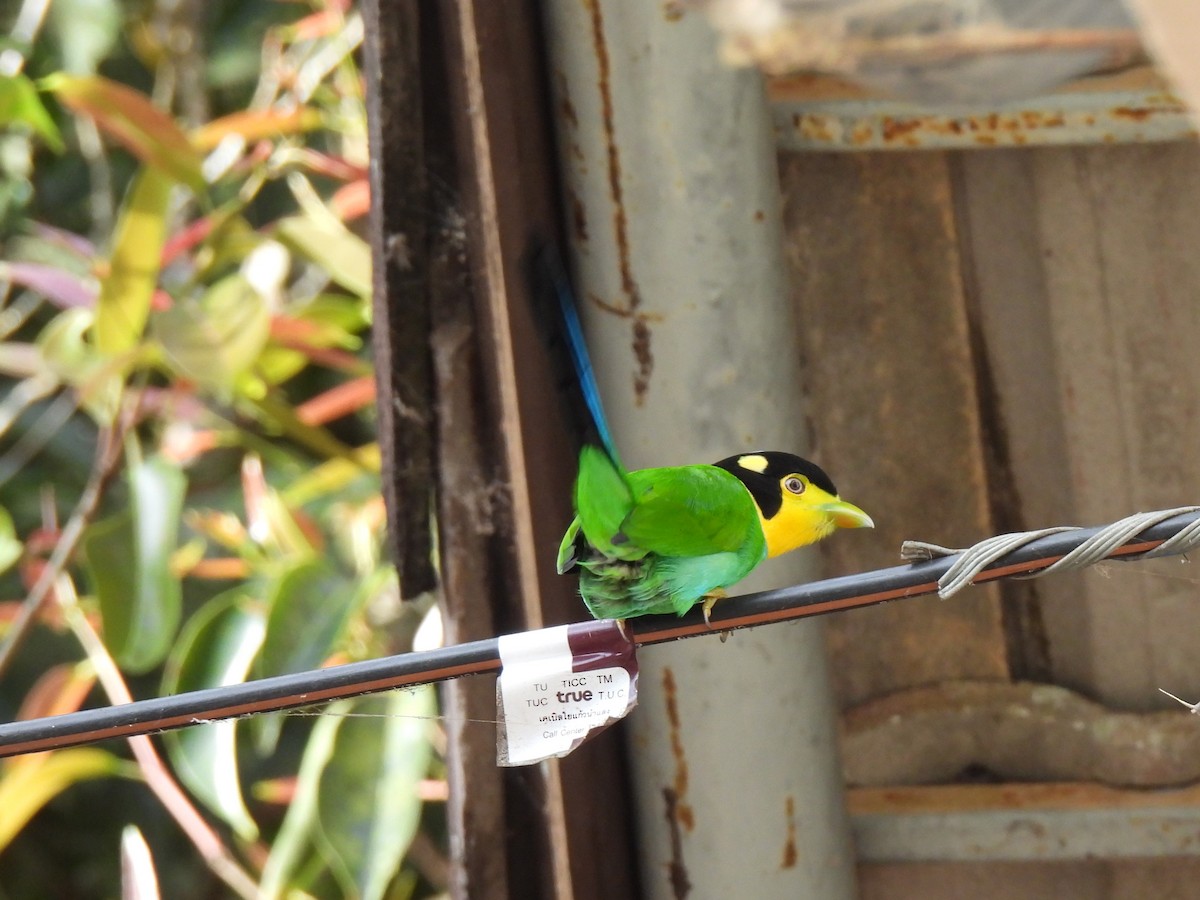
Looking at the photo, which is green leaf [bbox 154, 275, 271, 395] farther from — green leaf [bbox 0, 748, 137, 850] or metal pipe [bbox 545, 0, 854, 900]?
metal pipe [bbox 545, 0, 854, 900]

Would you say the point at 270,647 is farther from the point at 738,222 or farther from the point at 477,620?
the point at 738,222

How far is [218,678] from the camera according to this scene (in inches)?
75.6

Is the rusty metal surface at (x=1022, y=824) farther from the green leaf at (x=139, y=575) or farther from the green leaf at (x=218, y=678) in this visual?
the green leaf at (x=139, y=575)

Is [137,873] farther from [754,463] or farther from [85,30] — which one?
[85,30]

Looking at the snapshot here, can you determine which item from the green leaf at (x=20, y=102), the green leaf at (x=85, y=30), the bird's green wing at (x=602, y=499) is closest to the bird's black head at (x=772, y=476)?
the bird's green wing at (x=602, y=499)

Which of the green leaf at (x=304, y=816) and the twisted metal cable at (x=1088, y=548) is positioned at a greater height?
the twisted metal cable at (x=1088, y=548)

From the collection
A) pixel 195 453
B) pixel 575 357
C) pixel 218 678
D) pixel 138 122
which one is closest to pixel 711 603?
pixel 575 357

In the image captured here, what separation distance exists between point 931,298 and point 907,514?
232 millimetres

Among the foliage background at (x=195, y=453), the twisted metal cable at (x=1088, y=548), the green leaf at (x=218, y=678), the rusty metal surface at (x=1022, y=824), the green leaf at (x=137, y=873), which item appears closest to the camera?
the twisted metal cable at (x=1088, y=548)

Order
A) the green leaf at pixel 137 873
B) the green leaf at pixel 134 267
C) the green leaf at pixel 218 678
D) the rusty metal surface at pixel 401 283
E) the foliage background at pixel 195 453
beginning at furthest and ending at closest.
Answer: the green leaf at pixel 134 267 < the foliage background at pixel 195 453 < the green leaf at pixel 218 678 < the green leaf at pixel 137 873 < the rusty metal surface at pixel 401 283

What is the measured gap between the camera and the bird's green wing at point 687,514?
960 mm

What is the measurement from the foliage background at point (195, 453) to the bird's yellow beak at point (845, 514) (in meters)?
0.87

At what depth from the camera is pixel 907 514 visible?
4.56ft

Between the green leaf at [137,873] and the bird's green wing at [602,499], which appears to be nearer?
the bird's green wing at [602,499]
